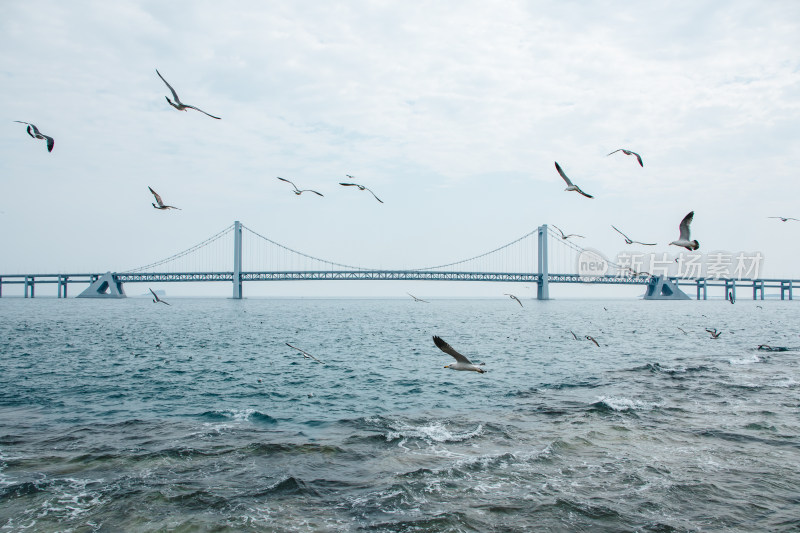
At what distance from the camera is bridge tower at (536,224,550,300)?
105938mm

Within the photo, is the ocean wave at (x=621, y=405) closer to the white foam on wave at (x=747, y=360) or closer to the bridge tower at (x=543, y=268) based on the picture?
the white foam on wave at (x=747, y=360)

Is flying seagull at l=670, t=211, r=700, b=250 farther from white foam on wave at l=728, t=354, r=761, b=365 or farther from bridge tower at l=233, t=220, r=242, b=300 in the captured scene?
bridge tower at l=233, t=220, r=242, b=300

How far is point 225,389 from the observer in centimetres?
1678

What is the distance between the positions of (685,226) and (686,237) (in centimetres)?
23

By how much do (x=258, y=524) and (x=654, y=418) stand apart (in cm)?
936

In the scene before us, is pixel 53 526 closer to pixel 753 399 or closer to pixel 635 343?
pixel 753 399

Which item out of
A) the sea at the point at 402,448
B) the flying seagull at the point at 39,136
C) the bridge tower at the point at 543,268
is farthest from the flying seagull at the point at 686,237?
the bridge tower at the point at 543,268

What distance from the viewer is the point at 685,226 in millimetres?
10727

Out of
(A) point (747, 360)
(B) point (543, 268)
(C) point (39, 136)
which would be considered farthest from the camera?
(B) point (543, 268)

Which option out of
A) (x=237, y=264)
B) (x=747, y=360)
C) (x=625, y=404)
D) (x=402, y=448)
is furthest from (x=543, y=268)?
(x=402, y=448)

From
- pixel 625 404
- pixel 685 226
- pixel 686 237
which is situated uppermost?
pixel 685 226

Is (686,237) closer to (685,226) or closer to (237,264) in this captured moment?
(685,226)

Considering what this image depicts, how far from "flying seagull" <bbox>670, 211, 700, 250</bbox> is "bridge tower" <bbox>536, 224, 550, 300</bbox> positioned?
96780 millimetres

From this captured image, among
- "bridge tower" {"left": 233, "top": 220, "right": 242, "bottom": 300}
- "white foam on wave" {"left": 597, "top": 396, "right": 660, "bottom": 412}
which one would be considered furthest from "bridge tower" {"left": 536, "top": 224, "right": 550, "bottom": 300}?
"white foam on wave" {"left": 597, "top": 396, "right": 660, "bottom": 412}
